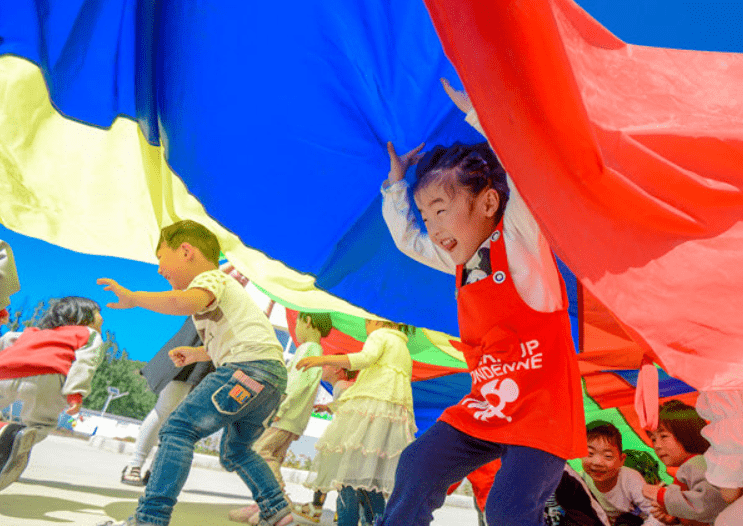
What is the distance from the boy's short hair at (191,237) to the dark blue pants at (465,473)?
44.4 inches

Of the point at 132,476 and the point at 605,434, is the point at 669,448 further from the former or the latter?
the point at 132,476

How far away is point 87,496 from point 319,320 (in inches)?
61.0

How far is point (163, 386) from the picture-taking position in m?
3.30

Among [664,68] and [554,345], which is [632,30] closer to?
[664,68]

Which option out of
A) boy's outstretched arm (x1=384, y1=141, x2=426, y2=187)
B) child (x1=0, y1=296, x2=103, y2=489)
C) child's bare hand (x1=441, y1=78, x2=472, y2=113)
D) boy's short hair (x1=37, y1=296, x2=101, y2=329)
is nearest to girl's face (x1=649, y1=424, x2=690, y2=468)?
boy's outstretched arm (x1=384, y1=141, x2=426, y2=187)

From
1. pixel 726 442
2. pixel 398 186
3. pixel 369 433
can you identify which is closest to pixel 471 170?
pixel 398 186

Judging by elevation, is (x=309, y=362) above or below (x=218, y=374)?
above

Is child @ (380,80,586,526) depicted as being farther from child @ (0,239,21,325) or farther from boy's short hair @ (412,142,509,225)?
child @ (0,239,21,325)

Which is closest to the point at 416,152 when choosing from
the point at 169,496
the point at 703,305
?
the point at 703,305

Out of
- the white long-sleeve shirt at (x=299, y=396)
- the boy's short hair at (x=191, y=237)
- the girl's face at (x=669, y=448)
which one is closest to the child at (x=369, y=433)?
the white long-sleeve shirt at (x=299, y=396)

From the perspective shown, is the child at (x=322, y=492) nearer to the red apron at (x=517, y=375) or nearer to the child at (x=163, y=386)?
the child at (x=163, y=386)

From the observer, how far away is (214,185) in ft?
6.93

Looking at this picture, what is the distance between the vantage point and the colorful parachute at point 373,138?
1.20m

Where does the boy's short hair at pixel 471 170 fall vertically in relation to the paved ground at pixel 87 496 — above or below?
above
